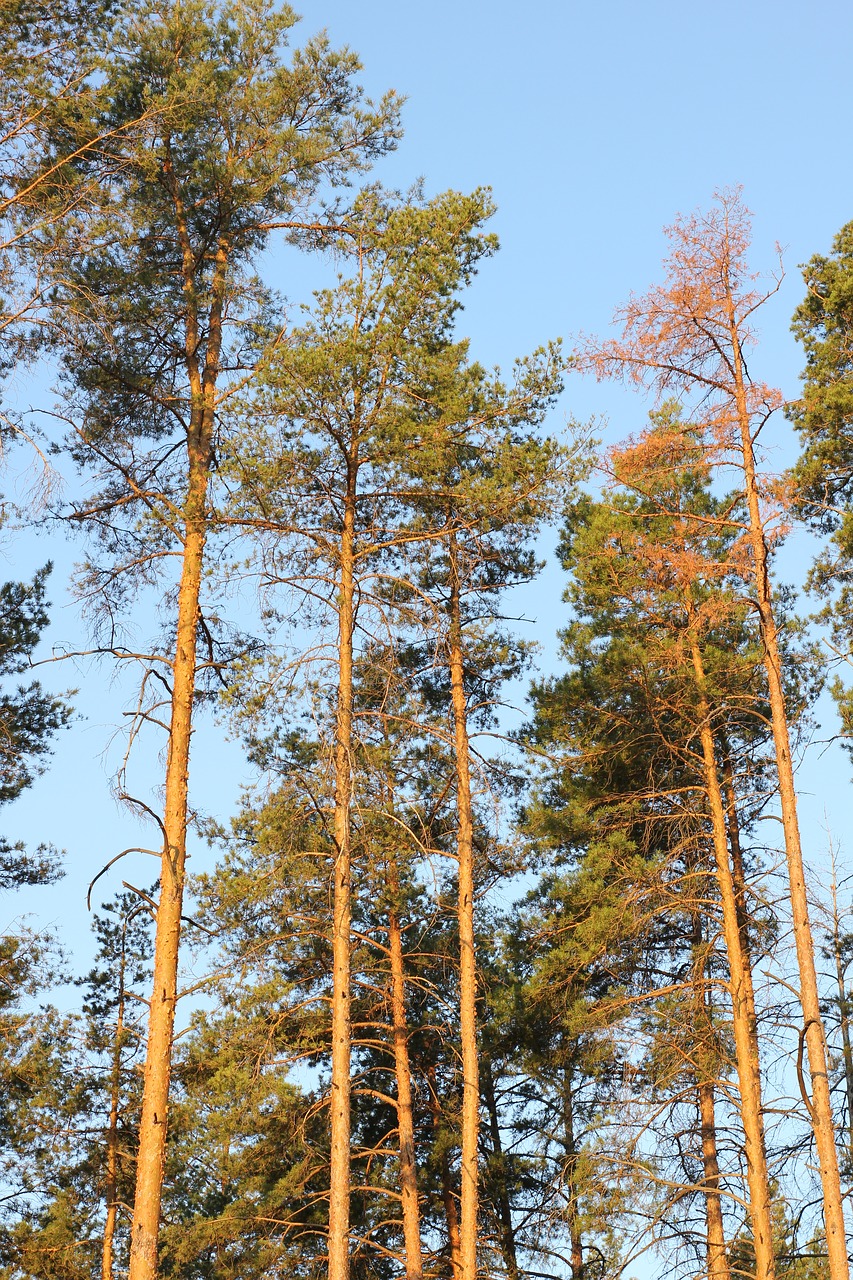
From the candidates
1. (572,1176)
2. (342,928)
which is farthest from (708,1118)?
(342,928)

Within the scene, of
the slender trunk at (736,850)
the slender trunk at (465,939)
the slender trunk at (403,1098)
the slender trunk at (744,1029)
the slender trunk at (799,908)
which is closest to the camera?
the slender trunk at (799,908)

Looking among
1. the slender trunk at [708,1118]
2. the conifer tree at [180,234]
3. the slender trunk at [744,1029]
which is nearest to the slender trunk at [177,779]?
the conifer tree at [180,234]

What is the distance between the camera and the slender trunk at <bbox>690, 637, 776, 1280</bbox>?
536 inches

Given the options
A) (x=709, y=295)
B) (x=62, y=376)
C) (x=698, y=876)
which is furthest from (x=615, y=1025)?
(x=62, y=376)

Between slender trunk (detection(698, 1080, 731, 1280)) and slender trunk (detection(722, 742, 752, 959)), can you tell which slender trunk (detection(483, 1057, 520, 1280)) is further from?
slender trunk (detection(722, 742, 752, 959))

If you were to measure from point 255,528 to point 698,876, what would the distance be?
261 inches

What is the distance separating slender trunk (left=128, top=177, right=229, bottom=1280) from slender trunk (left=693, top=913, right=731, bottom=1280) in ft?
20.7

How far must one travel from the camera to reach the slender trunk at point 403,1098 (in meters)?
16.7

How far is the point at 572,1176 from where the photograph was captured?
15641 millimetres

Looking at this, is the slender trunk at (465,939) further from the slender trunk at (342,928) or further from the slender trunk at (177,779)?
the slender trunk at (177,779)

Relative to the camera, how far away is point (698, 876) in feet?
51.5

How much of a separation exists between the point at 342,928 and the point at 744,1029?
5240 millimetres

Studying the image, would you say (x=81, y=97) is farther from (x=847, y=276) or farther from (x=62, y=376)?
(x=847, y=276)

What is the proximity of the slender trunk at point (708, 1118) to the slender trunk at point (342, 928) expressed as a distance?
15.2ft
